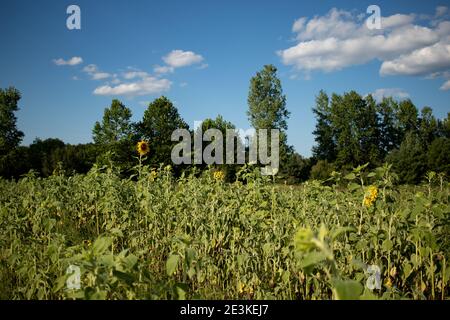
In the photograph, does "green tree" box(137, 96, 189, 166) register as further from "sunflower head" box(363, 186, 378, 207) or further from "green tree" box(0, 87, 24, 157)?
"sunflower head" box(363, 186, 378, 207)

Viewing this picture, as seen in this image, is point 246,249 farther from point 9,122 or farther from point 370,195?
point 9,122

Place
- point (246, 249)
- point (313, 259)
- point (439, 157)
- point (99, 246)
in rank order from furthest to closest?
point (439, 157) → point (246, 249) → point (99, 246) → point (313, 259)

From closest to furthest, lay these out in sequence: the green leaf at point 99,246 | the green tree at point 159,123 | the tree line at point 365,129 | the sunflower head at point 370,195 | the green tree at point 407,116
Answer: the green leaf at point 99,246
the sunflower head at point 370,195
the green tree at point 159,123
the tree line at point 365,129
the green tree at point 407,116

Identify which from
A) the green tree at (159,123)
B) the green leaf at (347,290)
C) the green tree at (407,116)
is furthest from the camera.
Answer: the green tree at (407,116)

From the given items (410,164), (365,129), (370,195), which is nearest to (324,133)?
(365,129)

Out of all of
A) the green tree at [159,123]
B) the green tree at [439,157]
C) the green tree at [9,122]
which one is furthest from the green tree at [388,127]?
the green tree at [9,122]

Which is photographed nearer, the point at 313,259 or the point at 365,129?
the point at 313,259

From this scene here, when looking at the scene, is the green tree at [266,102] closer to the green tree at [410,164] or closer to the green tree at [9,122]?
the green tree at [410,164]

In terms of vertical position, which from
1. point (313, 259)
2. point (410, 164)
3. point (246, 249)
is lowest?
point (246, 249)

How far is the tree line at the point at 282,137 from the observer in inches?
1231

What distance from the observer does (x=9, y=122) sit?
30891mm

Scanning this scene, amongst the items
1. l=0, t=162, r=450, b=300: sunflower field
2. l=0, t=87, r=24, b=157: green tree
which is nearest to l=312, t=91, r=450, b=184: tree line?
l=0, t=87, r=24, b=157: green tree

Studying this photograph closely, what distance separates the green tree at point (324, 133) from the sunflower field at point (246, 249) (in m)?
42.7

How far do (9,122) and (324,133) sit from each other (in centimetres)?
3570
